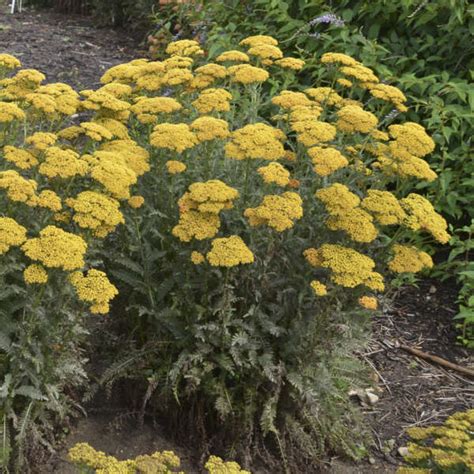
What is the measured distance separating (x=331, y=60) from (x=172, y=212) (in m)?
1.20

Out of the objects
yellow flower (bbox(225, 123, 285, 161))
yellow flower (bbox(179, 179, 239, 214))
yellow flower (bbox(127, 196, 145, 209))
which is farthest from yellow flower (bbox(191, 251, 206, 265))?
yellow flower (bbox(225, 123, 285, 161))

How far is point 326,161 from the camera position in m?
3.04

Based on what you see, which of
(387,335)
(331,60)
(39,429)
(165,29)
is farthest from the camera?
(165,29)

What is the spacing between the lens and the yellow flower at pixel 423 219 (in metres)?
3.06

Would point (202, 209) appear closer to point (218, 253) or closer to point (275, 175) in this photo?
point (218, 253)

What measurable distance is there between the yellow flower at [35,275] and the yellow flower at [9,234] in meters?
0.10

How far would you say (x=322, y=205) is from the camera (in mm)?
3285

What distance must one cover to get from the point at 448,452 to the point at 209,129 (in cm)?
162

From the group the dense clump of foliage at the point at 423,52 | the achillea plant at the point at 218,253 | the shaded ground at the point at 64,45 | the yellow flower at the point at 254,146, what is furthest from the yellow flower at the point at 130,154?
the shaded ground at the point at 64,45

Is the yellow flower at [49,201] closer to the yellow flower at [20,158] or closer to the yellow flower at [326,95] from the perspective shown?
the yellow flower at [20,158]

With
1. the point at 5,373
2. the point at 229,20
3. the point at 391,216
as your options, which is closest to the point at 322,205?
the point at 391,216

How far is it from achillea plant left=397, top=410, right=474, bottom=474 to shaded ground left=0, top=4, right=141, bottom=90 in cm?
547

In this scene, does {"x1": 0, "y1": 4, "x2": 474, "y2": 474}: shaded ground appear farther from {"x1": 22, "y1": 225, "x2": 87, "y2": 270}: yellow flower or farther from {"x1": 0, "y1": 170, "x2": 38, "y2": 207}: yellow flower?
{"x1": 0, "y1": 170, "x2": 38, "y2": 207}: yellow flower

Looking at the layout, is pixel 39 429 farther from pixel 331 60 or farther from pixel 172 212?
pixel 331 60
